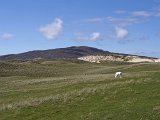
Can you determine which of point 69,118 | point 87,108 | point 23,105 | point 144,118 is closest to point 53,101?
point 23,105

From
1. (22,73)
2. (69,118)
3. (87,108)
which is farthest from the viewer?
(22,73)

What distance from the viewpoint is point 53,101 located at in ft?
126

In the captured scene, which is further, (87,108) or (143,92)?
(143,92)

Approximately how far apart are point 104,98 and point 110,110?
651 cm

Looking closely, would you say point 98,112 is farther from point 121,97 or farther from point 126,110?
point 121,97

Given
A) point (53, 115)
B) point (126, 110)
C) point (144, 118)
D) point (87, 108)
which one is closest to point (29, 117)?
point (53, 115)

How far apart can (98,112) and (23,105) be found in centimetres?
915

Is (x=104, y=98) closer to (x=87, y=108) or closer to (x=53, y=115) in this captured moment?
(x=87, y=108)

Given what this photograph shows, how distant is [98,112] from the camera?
30.6 meters

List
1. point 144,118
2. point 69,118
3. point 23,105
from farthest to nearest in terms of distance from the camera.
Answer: point 23,105, point 69,118, point 144,118

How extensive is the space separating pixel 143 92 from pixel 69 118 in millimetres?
11485

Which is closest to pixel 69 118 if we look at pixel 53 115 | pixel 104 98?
pixel 53 115

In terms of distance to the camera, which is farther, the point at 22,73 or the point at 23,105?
the point at 22,73

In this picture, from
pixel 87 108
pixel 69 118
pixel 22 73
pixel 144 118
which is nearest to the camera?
pixel 144 118
